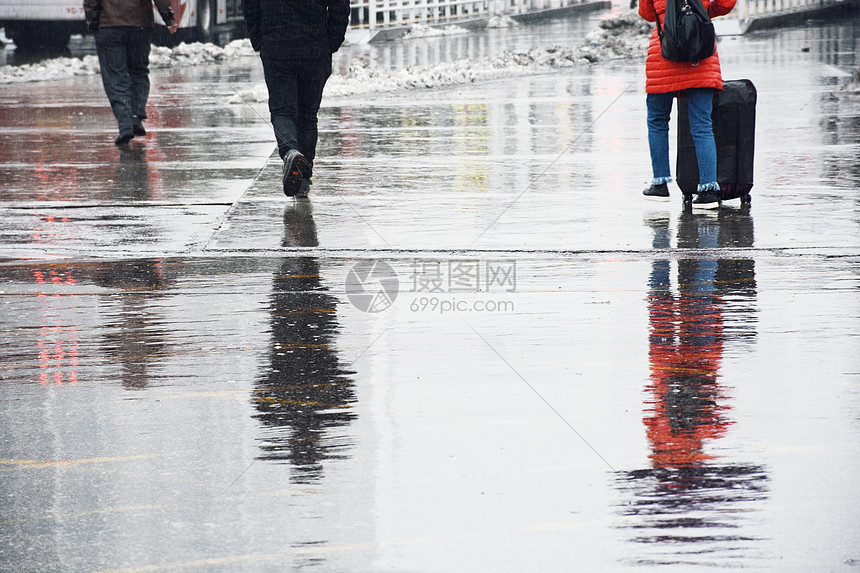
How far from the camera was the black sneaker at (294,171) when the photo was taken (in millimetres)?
7676

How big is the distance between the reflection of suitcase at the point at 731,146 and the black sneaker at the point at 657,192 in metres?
0.13

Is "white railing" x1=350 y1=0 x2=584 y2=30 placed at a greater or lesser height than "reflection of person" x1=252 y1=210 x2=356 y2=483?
greater

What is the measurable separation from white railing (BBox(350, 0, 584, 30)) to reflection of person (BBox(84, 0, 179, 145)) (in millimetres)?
16809

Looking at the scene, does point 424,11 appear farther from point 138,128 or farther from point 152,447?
point 152,447

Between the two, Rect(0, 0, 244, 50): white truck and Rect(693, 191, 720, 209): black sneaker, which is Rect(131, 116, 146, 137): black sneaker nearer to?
Rect(693, 191, 720, 209): black sneaker

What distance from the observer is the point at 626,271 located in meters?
5.89

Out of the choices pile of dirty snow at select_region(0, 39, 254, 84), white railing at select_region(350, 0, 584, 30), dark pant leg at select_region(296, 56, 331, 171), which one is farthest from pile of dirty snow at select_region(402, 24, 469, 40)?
dark pant leg at select_region(296, 56, 331, 171)

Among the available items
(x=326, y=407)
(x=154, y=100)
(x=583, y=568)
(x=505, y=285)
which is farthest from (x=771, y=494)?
(x=154, y=100)

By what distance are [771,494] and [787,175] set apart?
216 inches

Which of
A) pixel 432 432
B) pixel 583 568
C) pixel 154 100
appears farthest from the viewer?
pixel 154 100

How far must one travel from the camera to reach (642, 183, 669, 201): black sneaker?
7.65 meters

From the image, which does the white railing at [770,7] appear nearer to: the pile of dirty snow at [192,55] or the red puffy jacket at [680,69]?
the pile of dirty snow at [192,55]

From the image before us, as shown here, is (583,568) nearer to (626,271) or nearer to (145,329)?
(145,329)

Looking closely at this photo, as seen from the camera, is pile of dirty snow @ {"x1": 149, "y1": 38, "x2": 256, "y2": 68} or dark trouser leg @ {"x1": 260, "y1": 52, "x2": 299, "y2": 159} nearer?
dark trouser leg @ {"x1": 260, "y1": 52, "x2": 299, "y2": 159}
